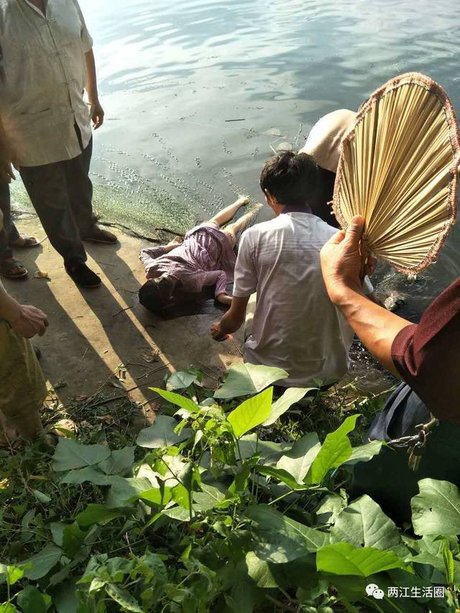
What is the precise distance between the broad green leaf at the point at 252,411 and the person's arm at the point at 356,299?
0.93ft

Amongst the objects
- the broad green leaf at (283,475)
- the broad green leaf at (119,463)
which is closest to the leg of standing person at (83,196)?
the broad green leaf at (119,463)

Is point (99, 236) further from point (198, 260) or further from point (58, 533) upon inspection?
point (58, 533)

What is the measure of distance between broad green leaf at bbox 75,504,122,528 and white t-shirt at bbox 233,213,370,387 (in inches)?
50.6

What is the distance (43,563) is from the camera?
1381mm

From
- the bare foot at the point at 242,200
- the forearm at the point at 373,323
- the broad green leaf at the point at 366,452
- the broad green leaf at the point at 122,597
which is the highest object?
the forearm at the point at 373,323

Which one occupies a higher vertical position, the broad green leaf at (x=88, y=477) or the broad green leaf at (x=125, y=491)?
the broad green leaf at (x=125, y=491)

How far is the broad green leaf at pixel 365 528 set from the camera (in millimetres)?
1233

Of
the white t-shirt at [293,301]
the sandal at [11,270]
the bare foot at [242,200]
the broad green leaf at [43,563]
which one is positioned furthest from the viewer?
the bare foot at [242,200]

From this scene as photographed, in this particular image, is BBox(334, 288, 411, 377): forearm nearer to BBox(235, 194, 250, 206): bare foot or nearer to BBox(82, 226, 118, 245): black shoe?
BBox(82, 226, 118, 245): black shoe

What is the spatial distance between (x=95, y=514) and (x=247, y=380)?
0.57 metres

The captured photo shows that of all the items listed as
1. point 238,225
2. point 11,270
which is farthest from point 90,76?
point 238,225

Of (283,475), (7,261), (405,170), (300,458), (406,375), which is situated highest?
(405,170)

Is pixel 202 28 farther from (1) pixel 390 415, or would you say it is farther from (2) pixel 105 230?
(1) pixel 390 415

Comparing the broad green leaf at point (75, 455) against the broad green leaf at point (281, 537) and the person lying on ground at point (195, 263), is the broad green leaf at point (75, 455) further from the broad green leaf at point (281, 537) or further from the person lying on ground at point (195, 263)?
the person lying on ground at point (195, 263)
